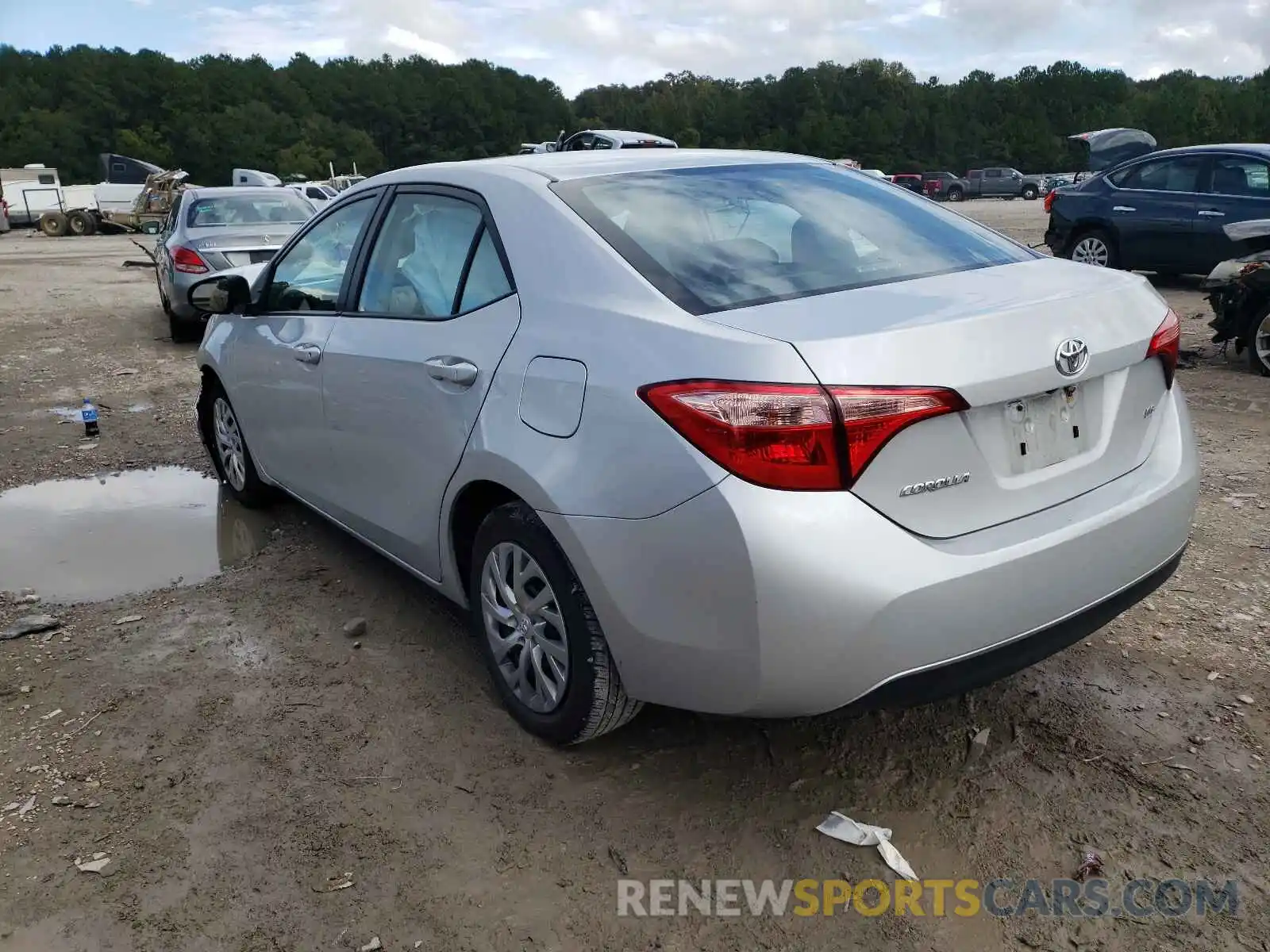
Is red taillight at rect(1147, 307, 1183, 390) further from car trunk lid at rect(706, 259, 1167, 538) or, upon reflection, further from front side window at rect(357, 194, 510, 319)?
front side window at rect(357, 194, 510, 319)

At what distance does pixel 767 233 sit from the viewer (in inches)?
119

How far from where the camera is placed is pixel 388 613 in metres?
4.09

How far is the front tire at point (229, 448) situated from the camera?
203 inches

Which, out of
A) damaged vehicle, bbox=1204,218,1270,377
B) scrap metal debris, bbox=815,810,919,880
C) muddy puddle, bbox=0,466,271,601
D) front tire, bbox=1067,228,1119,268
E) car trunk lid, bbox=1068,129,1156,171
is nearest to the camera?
scrap metal debris, bbox=815,810,919,880

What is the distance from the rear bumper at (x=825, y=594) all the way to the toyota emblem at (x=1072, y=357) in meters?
0.32

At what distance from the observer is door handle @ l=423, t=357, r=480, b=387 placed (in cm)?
298

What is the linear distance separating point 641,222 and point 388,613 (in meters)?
1.97

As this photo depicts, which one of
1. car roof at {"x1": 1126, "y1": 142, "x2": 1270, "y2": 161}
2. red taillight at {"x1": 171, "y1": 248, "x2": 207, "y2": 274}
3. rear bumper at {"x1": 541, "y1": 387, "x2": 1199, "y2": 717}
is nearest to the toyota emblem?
rear bumper at {"x1": 541, "y1": 387, "x2": 1199, "y2": 717}

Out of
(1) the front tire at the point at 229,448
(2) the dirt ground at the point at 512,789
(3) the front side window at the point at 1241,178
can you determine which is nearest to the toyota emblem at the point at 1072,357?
(2) the dirt ground at the point at 512,789

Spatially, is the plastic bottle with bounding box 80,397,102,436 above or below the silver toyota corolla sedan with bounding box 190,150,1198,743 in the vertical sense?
below

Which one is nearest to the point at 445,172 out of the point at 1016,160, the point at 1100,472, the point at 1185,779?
the point at 1100,472

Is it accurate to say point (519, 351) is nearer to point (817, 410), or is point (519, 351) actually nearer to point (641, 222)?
point (641, 222)

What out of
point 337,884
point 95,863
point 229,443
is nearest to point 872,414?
point 337,884

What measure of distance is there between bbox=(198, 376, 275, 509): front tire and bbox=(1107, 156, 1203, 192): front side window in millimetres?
10585
